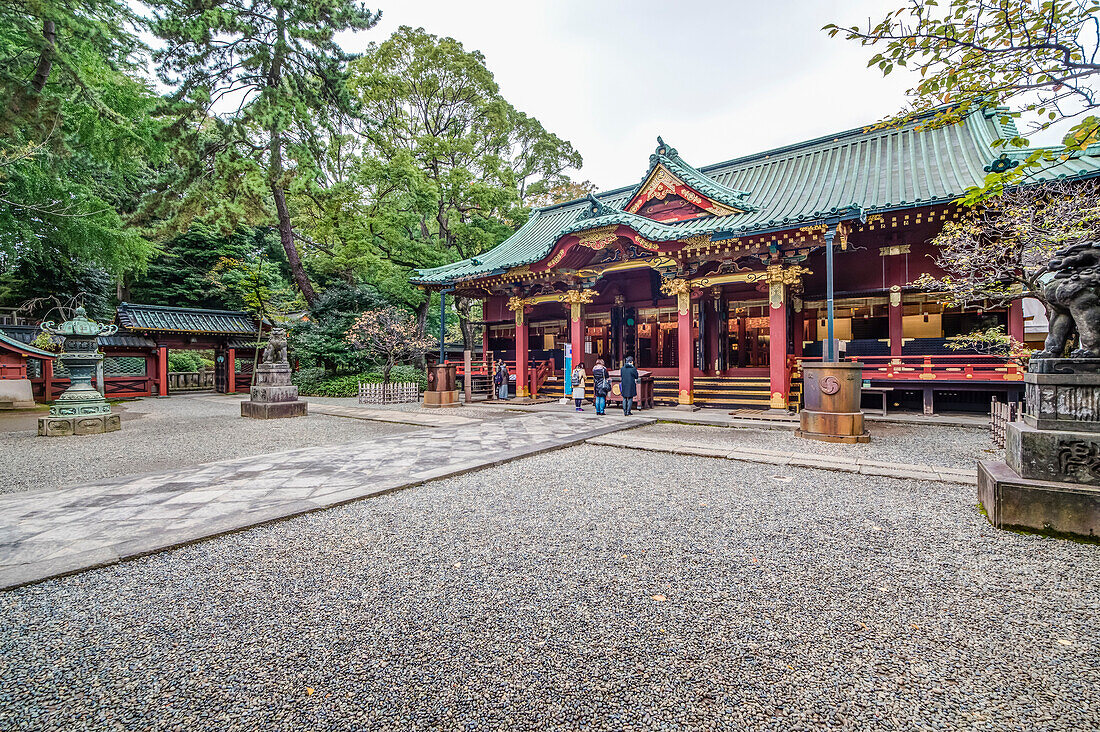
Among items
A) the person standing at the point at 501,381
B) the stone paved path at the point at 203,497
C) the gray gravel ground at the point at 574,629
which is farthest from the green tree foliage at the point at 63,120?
the gray gravel ground at the point at 574,629

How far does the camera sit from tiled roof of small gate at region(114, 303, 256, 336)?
19438mm

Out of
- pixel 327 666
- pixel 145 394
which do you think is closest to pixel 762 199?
pixel 327 666

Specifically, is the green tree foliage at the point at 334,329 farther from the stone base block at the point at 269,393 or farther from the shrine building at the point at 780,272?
the stone base block at the point at 269,393

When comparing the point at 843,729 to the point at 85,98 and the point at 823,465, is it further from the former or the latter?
the point at 85,98

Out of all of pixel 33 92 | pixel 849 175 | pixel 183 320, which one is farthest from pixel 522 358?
pixel 183 320

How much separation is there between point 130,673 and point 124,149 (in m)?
17.5

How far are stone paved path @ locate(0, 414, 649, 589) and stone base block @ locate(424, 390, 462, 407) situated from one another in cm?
600

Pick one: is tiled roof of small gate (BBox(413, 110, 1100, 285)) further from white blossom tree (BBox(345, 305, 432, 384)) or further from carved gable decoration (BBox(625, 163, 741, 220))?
white blossom tree (BBox(345, 305, 432, 384))

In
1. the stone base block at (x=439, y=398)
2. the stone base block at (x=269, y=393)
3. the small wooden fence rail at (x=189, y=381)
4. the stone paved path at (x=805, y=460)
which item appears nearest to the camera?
the stone paved path at (x=805, y=460)

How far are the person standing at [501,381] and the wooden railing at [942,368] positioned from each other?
32.7ft

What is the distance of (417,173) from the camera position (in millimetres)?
18312

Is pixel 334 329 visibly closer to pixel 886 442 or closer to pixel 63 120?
pixel 63 120

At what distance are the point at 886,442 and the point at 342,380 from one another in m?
18.7

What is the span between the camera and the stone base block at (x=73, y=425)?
9.27 m
